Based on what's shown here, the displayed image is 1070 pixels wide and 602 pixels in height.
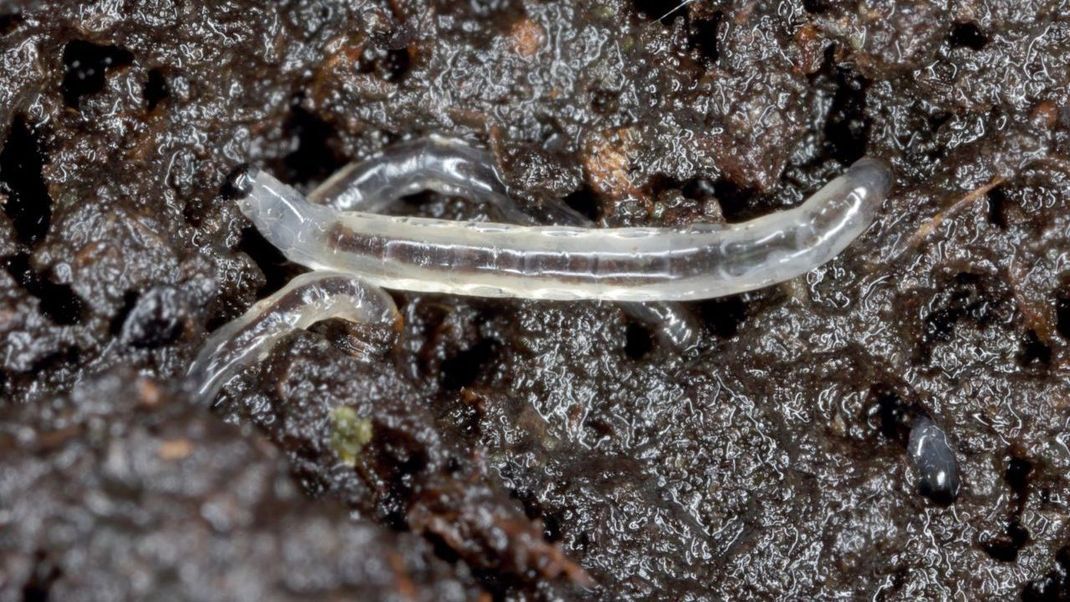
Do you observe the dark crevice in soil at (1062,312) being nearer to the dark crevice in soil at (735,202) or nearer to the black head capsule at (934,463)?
the black head capsule at (934,463)

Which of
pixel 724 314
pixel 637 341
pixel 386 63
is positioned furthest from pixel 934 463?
pixel 386 63

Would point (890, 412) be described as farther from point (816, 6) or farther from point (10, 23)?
point (10, 23)

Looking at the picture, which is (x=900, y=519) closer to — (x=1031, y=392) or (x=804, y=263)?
(x=1031, y=392)

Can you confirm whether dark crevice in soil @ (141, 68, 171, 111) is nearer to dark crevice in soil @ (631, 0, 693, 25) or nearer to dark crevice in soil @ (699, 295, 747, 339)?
dark crevice in soil @ (631, 0, 693, 25)

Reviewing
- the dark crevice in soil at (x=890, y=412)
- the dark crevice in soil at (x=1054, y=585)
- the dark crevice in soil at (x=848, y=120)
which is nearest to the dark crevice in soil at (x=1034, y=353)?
the dark crevice in soil at (x=890, y=412)

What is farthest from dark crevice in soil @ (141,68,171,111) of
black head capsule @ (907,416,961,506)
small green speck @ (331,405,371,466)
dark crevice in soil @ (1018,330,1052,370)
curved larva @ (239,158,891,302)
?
dark crevice in soil @ (1018,330,1052,370)

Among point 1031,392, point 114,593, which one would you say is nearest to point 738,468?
point 1031,392
